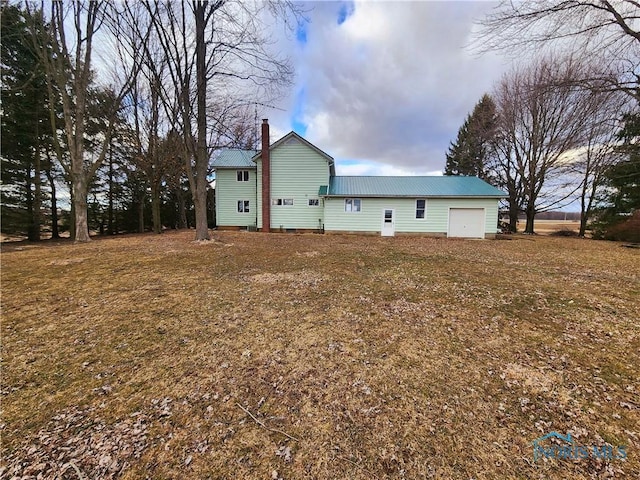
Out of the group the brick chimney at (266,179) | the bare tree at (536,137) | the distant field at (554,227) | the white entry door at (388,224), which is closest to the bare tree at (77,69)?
the brick chimney at (266,179)

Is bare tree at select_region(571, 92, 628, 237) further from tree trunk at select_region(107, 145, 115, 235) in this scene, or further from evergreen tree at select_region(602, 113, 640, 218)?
tree trunk at select_region(107, 145, 115, 235)

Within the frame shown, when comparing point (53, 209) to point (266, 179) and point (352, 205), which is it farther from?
point (352, 205)

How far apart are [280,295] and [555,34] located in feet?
39.4

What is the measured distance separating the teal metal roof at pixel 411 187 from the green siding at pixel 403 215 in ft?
1.36

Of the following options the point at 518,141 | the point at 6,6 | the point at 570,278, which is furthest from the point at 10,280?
the point at 518,141

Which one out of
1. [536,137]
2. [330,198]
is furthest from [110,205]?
[536,137]

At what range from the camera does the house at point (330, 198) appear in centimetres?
1752

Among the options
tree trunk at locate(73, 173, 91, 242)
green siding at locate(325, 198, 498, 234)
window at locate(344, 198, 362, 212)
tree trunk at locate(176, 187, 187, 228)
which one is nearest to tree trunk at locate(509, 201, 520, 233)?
green siding at locate(325, 198, 498, 234)

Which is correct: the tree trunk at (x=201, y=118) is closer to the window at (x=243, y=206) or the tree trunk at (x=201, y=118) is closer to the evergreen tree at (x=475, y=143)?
the window at (x=243, y=206)

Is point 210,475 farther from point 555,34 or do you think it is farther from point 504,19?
point 555,34

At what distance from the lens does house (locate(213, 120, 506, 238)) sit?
17.5 metres

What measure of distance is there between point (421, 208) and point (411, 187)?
5.61ft

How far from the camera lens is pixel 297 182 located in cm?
1930

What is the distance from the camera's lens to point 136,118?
18.8 m
